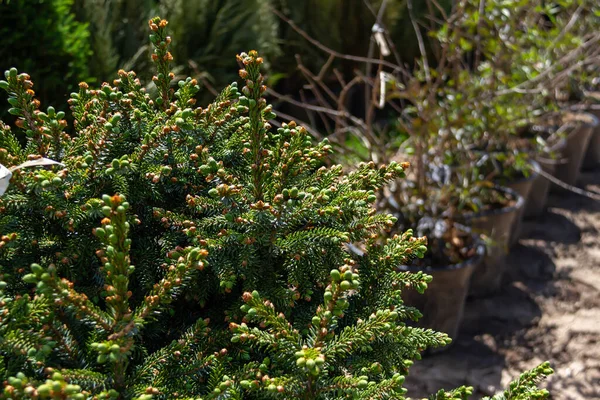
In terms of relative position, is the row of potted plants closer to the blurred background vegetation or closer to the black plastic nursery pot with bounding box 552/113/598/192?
the black plastic nursery pot with bounding box 552/113/598/192

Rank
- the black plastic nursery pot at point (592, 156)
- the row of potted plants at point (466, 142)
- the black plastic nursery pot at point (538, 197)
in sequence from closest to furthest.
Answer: the row of potted plants at point (466, 142) < the black plastic nursery pot at point (538, 197) < the black plastic nursery pot at point (592, 156)

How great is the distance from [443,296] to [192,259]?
7.20ft

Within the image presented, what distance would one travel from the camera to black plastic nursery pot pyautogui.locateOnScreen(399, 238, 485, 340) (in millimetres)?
3006

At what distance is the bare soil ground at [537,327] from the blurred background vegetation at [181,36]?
1.76 meters

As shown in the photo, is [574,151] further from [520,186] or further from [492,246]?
[492,246]

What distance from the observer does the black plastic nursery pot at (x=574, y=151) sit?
493 cm

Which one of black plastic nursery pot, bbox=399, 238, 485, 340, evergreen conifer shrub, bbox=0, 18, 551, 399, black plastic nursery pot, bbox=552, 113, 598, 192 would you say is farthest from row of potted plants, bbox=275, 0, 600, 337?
evergreen conifer shrub, bbox=0, 18, 551, 399

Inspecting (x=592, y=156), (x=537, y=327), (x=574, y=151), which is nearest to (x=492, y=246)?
(x=537, y=327)

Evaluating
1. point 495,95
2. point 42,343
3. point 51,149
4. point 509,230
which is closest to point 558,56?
point 495,95

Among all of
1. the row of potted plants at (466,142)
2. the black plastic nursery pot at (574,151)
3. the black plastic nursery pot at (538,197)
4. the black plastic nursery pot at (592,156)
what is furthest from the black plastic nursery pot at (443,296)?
the black plastic nursery pot at (592,156)

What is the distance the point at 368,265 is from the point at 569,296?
8.83ft

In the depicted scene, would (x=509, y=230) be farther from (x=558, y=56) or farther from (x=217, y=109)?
(x=217, y=109)

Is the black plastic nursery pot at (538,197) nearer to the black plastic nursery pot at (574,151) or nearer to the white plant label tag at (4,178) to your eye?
the black plastic nursery pot at (574,151)

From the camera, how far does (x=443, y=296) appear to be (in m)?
3.06
